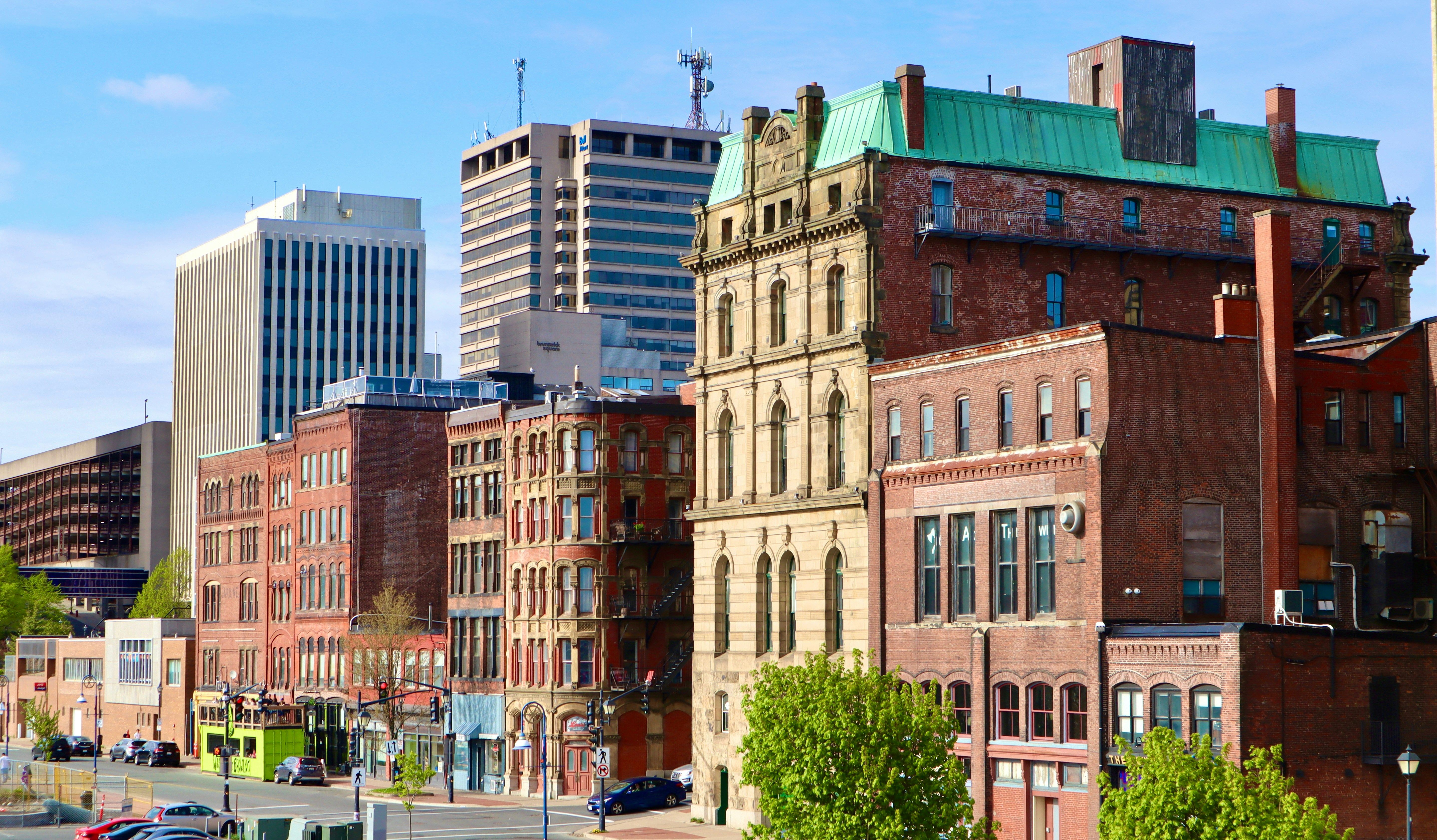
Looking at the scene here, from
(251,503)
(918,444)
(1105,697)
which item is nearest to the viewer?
(1105,697)

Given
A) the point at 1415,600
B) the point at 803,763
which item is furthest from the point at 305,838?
the point at 1415,600

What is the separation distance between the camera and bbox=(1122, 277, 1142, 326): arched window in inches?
3093

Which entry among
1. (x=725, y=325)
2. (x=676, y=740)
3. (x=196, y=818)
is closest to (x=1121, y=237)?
(x=725, y=325)

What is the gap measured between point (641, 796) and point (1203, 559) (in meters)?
35.3

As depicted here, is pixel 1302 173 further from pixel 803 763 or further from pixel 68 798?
pixel 68 798

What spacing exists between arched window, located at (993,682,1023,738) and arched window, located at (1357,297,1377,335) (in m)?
26.7

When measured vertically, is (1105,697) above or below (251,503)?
below

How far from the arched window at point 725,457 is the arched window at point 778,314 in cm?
493

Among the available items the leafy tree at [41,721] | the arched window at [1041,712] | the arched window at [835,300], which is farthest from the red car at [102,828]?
the leafy tree at [41,721]

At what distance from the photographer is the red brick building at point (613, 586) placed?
96.6 metres

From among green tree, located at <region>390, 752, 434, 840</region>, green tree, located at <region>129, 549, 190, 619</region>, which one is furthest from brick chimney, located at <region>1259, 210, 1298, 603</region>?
green tree, located at <region>129, 549, 190, 619</region>

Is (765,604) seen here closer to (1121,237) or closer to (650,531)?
(650,531)

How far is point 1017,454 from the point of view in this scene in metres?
65.1

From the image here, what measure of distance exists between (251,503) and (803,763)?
8630 cm
